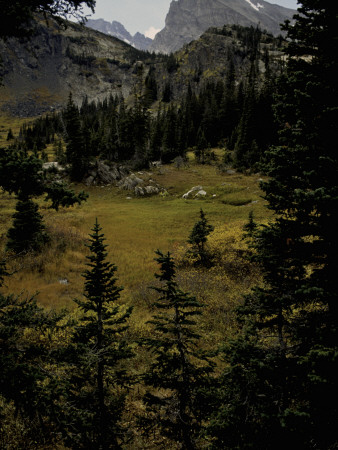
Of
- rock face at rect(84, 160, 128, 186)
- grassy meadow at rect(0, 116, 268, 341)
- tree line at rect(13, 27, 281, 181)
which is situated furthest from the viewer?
rock face at rect(84, 160, 128, 186)

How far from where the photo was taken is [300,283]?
16.8 feet

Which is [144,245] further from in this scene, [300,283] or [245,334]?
[300,283]

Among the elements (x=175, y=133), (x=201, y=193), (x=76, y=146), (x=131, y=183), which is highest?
(x=175, y=133)

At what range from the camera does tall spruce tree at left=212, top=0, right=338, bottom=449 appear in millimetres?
4238

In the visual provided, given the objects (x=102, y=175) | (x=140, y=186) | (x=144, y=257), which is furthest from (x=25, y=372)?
(x=102, y=175)

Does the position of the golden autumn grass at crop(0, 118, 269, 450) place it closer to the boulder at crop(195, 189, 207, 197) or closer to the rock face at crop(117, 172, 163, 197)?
the boulder at crop(195, 189, 207, 197)

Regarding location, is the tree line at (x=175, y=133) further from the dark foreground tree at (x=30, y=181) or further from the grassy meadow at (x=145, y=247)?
the dark foreground tree at (x=30, y=181)

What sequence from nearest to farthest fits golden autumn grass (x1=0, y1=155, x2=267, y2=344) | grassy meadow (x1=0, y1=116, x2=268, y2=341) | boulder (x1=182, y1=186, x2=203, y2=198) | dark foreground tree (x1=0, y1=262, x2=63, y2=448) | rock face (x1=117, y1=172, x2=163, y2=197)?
dark foreground tree (x1=0, y1=262, x2=63, y2=448) < grassy meadow (x1=0, y1=116, x2=268, y2=341) < golden autumn grass (x1=0, y1=155, x2=267, y2=344) < boulder (x1=182, y1=186, x2=203, y2=198) < rock face (x1=117, y1=172, x2=163, y2=197)

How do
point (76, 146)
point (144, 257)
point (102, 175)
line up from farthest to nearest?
point (102, 175) < point (76, 146) < point (144, 257)

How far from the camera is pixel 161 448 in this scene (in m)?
6.66

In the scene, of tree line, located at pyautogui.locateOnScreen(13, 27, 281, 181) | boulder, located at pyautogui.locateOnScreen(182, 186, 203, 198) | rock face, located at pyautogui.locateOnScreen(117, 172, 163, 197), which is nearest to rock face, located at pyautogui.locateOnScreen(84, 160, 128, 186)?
tree line, located at pyautogui.locateOnScreen(13, 27, 281, 181)

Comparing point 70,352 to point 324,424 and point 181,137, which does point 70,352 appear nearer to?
point 324,424

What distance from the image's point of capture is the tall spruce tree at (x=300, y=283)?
13.9 ft

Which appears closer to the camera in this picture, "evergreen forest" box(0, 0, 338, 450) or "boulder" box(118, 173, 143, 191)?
"evergreen forest" box(0, 0, 338, 450)
